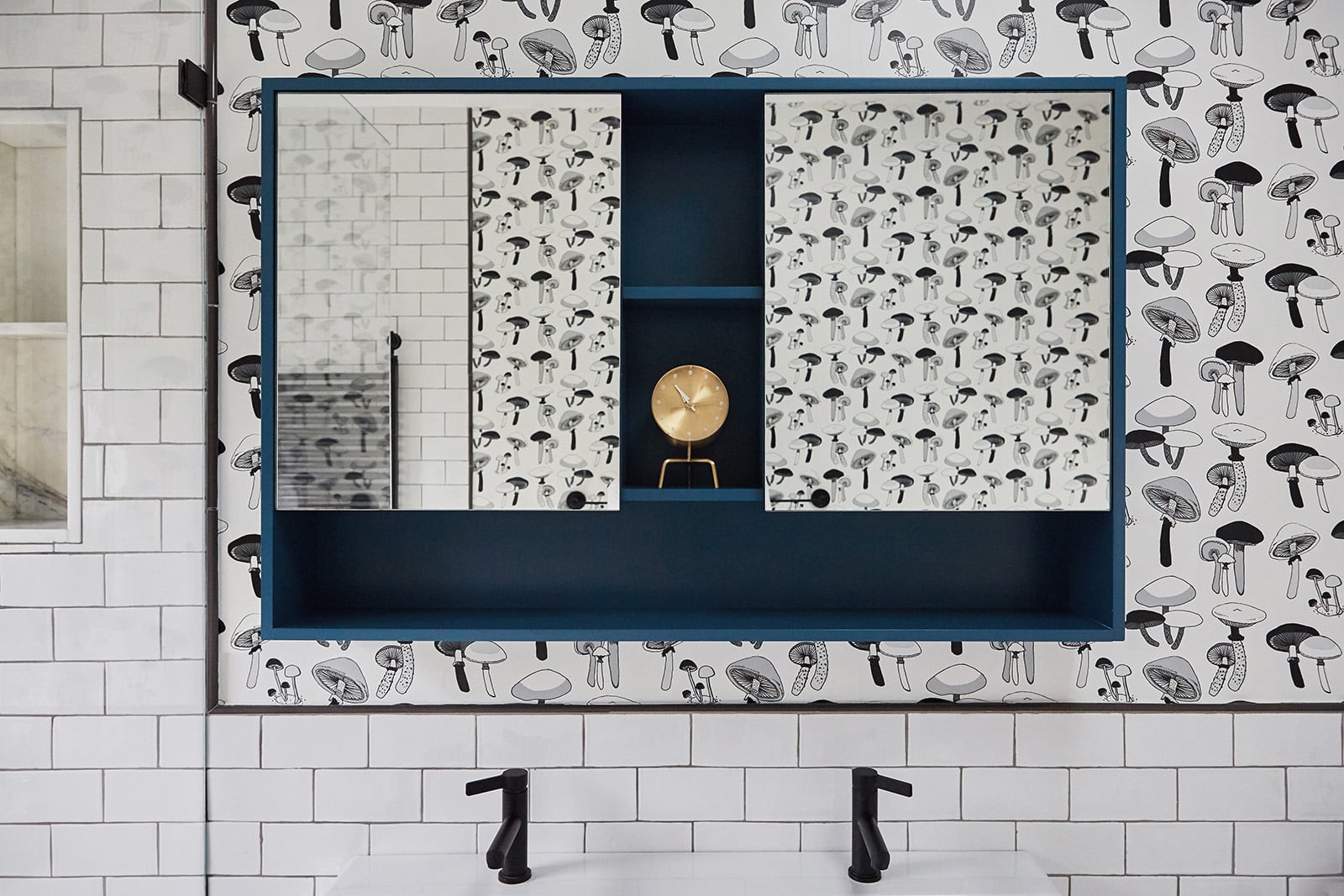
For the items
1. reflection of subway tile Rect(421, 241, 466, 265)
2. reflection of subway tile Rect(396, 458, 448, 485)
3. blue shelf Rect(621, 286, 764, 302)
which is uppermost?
reflection of subway tile Rect(421, 241, 466, 265)

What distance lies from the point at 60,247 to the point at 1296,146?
1.84 metres

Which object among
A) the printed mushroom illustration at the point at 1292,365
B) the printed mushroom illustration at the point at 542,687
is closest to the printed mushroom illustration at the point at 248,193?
the printed mushroom illustration at the point at 542,687

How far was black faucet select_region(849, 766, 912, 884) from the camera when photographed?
133cm

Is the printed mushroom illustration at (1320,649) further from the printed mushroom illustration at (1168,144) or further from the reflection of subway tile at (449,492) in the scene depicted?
the reflection of subway tile at (449,492)

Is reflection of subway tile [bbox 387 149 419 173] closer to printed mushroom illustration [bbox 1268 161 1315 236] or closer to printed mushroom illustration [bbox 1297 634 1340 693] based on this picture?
printed mushroom illustration [bbox 1268 161 1315 236]

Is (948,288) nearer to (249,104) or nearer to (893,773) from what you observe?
(893,773)

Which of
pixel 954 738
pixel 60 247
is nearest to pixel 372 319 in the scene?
pixel 60 247

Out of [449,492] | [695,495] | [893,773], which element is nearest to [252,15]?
[449,492]

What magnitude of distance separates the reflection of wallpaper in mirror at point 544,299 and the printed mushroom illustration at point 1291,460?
1.13 meters

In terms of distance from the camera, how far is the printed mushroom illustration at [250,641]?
58.1 inches

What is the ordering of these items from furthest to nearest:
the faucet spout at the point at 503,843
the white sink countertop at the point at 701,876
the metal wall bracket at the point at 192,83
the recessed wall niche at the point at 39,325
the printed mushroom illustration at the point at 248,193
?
the printed mushroom illustration at the point at 248,193, the white sink countertop at the point at 701,876, the faucet spout at the point at 503,843, the metal wall bracket at the point at 192,83, the recessed wall niche at the point at 39,325

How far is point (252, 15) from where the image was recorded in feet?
4.83

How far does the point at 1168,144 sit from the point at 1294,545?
72 centimetres

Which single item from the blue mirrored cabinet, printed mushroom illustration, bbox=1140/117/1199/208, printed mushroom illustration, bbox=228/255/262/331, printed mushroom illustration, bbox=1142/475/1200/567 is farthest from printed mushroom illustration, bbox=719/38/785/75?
printed mushroom illustration, bbox=1142/475/1200/567
